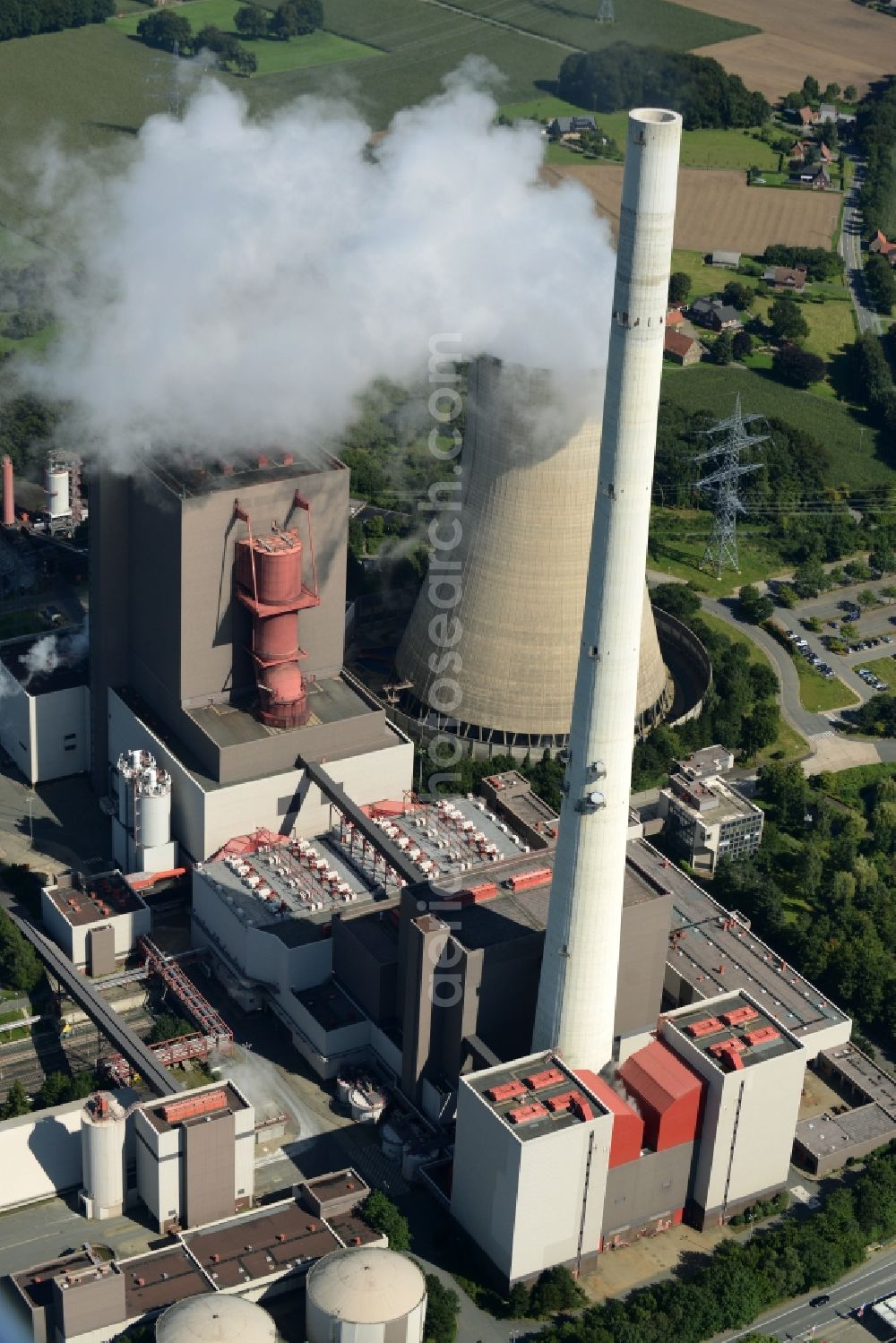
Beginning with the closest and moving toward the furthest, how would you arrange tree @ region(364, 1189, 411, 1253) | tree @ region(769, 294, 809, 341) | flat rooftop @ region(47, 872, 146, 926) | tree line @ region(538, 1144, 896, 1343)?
tree line @ region(538, 1144, 896, 1343) < tree @ region(364, 1189, 411, 1253) < flat rooftop @ region(47, 872, 146, 926) < tree @ region(769, 294, 809, 341)

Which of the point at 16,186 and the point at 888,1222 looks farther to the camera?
the point at 16,186

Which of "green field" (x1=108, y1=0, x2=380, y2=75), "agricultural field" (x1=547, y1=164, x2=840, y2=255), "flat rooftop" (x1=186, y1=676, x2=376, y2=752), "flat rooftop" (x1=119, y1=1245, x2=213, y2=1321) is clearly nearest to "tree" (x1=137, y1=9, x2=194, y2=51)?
"green field" (x1=108, y1=0, x2=380, y2=75)

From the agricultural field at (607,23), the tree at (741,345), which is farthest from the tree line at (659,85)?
the tree at (741,345)

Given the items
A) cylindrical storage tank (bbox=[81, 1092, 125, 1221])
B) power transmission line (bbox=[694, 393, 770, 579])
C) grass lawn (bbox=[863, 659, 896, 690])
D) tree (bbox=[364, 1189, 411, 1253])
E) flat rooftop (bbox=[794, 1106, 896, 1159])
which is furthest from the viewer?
power transmission line (bbox=[694, 393, 770, 579])

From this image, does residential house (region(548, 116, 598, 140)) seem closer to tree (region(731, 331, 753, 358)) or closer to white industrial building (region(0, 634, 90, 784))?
tree (region(731, 331, 753, 358))

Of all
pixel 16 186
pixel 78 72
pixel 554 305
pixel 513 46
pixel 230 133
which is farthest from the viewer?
pixel 513 46

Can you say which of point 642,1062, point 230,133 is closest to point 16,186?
point 230,133

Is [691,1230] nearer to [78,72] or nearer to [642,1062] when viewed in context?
[642,1062]
